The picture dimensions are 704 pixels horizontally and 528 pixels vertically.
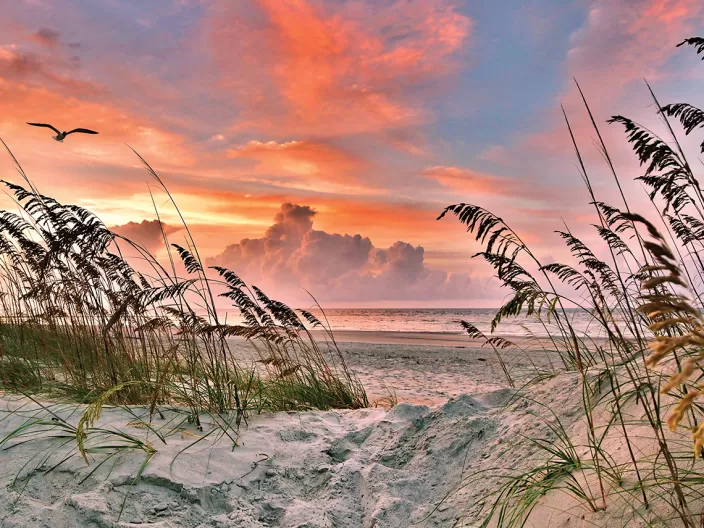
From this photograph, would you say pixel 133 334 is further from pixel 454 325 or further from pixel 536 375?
pixel 454 325

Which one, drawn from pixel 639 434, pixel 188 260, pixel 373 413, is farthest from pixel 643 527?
pixel 188 260

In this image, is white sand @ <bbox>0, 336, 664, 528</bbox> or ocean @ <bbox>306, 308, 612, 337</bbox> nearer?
white sand @ <bbox>0, 336, 664, 528</bbox>

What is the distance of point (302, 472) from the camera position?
357cm

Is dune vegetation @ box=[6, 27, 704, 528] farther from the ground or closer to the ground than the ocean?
farther from the ground


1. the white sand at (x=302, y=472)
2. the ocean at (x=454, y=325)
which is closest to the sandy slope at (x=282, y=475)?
the white sand at (x=302, y=472)

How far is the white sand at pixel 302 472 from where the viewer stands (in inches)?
115

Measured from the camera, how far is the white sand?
2.92 m

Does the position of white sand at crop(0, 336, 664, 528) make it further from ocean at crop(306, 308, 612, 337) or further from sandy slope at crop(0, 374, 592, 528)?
ocean at crop(306, 308, 612, 337)

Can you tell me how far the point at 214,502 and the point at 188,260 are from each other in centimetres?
188

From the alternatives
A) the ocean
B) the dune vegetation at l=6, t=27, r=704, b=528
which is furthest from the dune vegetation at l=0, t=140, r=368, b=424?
the ocean

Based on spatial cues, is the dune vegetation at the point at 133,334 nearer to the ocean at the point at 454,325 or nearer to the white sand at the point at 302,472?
the white sand at the point at 302,472

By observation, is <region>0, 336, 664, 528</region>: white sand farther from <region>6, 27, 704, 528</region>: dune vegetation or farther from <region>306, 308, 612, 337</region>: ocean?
<region>306, 308, 612, 337</region>: ocean

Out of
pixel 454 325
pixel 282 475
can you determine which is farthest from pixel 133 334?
pixel 454 325

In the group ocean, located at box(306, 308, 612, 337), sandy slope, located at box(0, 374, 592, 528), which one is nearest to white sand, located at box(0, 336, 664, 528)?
sandy slope, located at box(0, 374, 592, 528)
